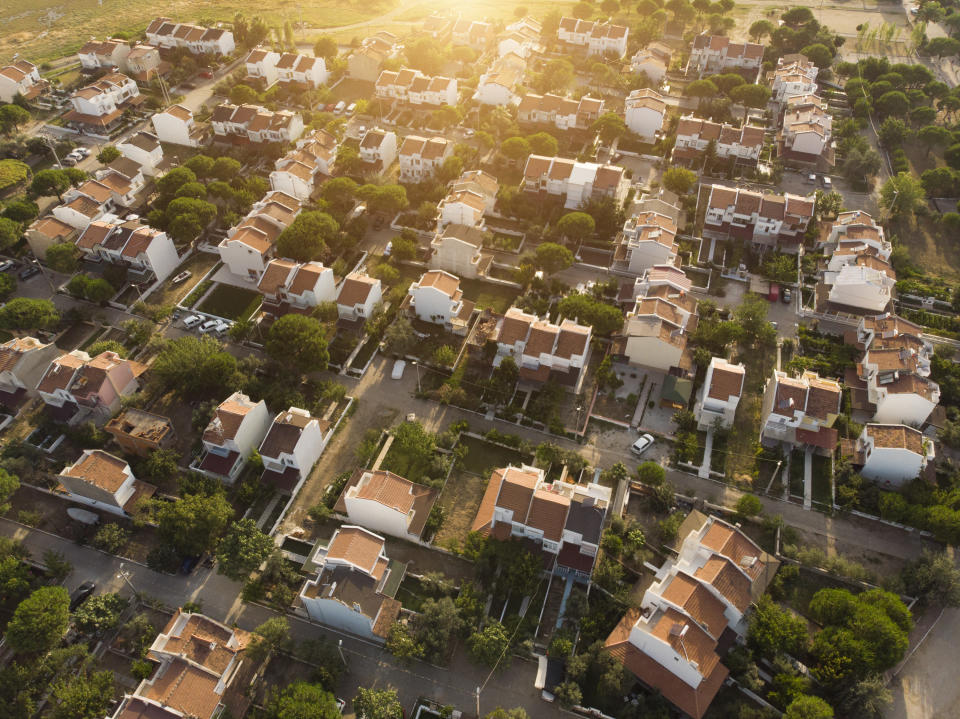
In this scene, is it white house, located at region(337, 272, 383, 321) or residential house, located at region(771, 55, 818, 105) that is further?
residential house, located at region(771, 55, 818, 105)

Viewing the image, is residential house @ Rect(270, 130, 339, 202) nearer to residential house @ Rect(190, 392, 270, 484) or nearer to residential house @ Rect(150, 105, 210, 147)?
residential house @ Rect(150, 105, 210, 147)

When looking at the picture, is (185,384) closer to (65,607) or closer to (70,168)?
(65,607)

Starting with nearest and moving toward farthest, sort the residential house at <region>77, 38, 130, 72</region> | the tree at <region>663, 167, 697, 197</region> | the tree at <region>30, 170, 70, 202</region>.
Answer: the tree at <region>30, 170, 70, 202</region> < the tree at <region>663, 167, 697, 197</region> < the residential house at <region>77, 38, 130, 72</region>

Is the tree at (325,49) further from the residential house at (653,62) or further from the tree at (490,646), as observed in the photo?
the tree at (490,646)

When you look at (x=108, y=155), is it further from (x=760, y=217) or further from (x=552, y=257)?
(x=760, y=217)

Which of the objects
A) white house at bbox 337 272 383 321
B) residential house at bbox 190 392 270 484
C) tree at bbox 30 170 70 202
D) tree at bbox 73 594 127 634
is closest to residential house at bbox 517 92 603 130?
white house at bbox 337 272 383 321

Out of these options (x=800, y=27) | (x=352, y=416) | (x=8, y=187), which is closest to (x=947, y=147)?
(x=800, y=27)
